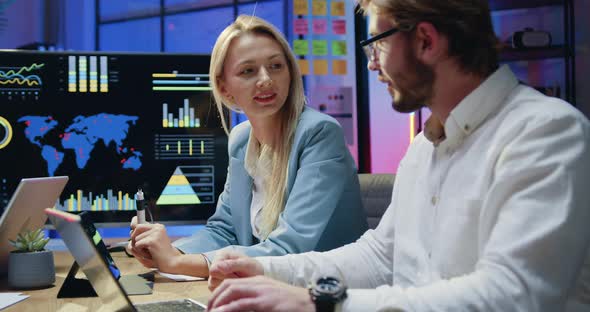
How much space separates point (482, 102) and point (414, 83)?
0.13 metres

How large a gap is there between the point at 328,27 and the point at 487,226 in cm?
387

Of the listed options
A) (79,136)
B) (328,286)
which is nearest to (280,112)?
(79,136)

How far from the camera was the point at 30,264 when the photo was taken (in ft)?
5.62

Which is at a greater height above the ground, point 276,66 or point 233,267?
point 276,66

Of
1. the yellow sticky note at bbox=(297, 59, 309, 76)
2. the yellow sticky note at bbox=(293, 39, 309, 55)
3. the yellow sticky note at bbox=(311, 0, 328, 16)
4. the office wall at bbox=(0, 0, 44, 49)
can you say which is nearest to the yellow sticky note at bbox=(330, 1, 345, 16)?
the yellow sticky note at bbox=(311, 0, 328, 16)

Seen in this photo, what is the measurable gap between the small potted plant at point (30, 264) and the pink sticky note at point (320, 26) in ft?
10.8

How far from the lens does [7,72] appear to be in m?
2.42

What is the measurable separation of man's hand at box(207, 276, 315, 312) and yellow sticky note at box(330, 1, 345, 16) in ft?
13.1

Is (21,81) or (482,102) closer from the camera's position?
(482,102)

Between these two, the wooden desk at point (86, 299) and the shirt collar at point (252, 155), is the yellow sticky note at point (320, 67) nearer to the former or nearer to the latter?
Result: the shirt collar at point (252, 155)

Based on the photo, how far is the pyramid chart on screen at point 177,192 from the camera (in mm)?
2447

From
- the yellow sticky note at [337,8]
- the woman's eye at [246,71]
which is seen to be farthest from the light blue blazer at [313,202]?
the yellow sticky note at [337,8]

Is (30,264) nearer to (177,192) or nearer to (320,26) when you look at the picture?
(177,192)

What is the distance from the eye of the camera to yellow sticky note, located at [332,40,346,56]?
4.75m
